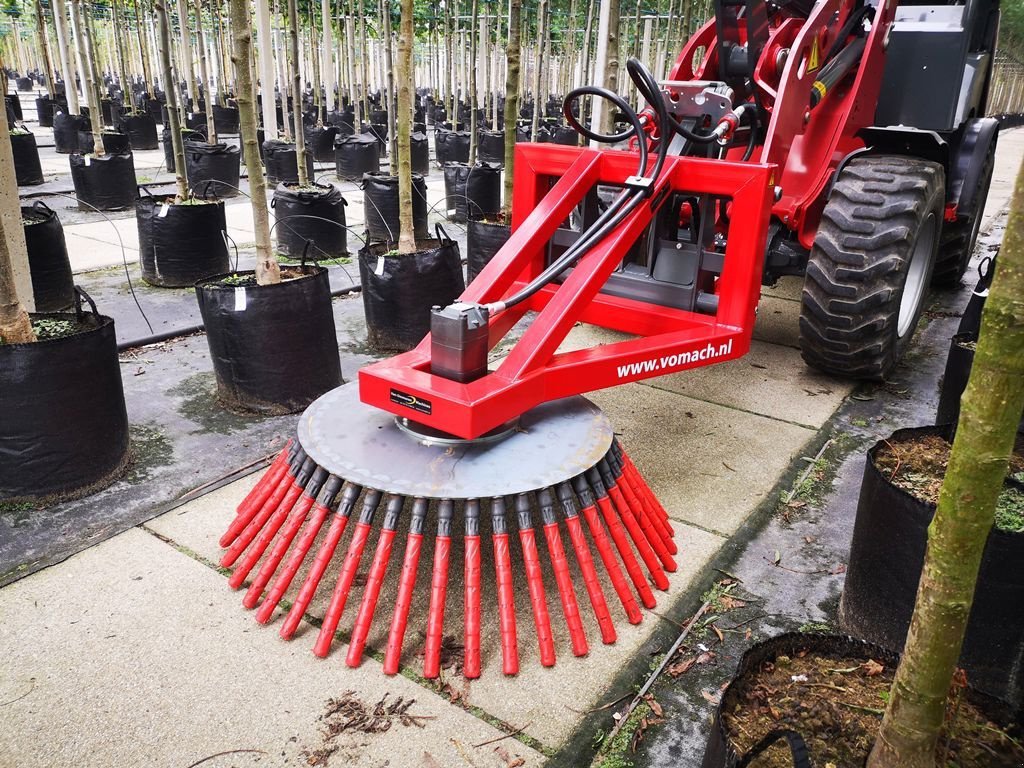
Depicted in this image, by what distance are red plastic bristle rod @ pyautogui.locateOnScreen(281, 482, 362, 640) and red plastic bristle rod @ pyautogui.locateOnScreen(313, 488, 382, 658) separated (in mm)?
59

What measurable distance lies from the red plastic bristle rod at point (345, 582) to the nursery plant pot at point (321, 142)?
1165 centimetres

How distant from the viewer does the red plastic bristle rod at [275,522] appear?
2506 mm

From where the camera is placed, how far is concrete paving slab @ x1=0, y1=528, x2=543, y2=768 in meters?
1.95

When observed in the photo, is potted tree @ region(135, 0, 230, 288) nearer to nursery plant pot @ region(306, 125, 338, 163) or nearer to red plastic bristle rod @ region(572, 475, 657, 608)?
red plastic bristle rod @ region(572, 475, 657, 608)

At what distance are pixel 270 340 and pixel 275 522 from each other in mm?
1411

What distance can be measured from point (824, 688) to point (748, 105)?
9.78 ft

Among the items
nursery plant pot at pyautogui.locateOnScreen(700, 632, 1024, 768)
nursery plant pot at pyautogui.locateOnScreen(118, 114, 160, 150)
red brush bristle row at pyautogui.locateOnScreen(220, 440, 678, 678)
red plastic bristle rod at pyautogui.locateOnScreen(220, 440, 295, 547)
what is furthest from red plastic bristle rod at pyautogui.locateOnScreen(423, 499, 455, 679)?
nursery plant pot at pyautogui.locateOnScreen(118, 114, 160, 150)

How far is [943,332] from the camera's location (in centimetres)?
537

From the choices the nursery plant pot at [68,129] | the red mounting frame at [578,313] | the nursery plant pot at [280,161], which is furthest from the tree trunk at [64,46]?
the red mounting frame at [578,313]

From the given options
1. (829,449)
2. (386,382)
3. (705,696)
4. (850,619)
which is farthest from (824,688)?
(829,449)

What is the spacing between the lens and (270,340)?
371 cm

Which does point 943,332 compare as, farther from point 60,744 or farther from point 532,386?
point 60,744

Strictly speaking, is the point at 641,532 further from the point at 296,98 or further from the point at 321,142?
the point at 321,142

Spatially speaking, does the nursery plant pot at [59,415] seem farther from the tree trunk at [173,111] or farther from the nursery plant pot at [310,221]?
the nursery plant pot at [310,221]
